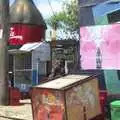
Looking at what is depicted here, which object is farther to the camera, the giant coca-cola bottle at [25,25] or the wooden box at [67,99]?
the giant coca-cola bottle at [25,25]

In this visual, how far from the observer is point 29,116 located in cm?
1550

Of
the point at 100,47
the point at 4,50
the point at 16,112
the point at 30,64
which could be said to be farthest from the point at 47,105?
the point at 30,64

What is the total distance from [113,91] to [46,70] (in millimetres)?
10829

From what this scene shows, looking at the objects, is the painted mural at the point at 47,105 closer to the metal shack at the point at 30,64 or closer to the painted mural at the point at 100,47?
the painted mural at the point at 100,47

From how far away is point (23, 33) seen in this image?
26516 millimetres

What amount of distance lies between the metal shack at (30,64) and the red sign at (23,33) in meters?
2.52

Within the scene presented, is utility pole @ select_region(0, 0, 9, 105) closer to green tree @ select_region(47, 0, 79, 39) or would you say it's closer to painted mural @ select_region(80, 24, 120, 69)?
painted mural @ select_region(80, 24, 120, 69)

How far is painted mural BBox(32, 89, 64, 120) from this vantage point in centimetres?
1165

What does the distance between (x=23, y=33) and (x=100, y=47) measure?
43.1ft

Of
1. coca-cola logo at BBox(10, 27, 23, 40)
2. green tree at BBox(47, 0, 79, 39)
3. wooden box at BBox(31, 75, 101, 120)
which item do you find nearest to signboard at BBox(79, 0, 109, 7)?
wooden box at BBox(31, 75, 101, 120)

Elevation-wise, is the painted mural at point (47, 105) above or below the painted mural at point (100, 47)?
below

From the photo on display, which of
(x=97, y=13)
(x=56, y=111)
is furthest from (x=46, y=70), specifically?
(x=56, y=111)

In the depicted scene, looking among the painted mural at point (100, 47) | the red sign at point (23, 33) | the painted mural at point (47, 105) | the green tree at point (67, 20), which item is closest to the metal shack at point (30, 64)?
the red sign at point (23, 33)

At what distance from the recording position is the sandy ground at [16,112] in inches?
606
